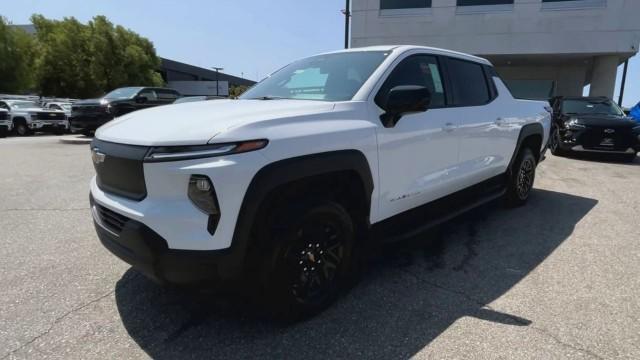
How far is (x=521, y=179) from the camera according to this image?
543 centimetres

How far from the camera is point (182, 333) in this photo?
8.41 ft

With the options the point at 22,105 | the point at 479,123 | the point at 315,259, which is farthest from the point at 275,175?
the point at 22,105

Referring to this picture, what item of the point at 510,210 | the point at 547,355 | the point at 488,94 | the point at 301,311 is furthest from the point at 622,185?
the point at 301,311

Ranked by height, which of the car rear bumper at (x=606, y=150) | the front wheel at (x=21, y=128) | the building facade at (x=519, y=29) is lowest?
the front wheel at (x=21, y=128)

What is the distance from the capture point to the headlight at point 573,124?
32.8 ft

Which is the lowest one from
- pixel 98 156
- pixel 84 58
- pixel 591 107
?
pixel 98 156

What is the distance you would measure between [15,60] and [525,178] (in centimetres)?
4514

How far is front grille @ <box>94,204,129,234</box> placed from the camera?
2431mm

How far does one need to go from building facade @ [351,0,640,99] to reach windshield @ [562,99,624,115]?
40.2 feet

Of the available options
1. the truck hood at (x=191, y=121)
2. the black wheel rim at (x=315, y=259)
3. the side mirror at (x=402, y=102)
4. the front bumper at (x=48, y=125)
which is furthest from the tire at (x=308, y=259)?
the front bumper at (x=48, y=125)

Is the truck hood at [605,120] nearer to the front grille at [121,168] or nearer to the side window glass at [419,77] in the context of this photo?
the side window glass at [419,77]

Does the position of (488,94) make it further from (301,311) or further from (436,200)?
(301,311)

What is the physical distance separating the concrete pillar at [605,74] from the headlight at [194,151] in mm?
26198

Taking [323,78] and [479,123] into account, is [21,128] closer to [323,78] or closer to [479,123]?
[323,78]
